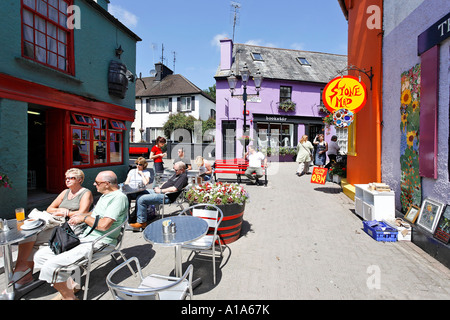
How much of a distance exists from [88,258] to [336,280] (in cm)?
299

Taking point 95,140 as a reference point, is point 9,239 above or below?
below

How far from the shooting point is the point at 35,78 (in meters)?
6.09

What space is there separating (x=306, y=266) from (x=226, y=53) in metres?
17.1

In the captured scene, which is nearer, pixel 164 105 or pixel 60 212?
pixel 60 212

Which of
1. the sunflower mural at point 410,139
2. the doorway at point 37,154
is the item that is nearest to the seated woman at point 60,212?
the sunflower mural at point 410,139

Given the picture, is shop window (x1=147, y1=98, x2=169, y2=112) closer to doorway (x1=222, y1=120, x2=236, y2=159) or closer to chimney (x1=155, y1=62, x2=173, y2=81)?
chimney (x1=155, y1=62, x2=173, y2=81)

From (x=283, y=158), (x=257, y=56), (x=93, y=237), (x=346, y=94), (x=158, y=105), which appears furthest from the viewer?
(x=158, y=105)

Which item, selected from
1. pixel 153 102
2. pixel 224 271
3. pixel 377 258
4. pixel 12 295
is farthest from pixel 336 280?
pixel 153 102

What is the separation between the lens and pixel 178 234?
286cm

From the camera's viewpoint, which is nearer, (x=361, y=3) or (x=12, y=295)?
(x=12, y=295)

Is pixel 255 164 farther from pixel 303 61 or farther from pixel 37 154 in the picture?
pixel 303 61

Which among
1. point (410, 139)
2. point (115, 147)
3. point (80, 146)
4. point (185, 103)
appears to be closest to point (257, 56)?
point (185, 103)
